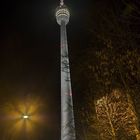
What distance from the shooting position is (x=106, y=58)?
16.9 m

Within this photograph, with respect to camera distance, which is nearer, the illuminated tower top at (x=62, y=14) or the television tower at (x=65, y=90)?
the television tower at (x=65, y=90)

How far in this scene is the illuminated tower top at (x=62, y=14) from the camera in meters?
71.9

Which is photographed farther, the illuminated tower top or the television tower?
the illuminated tower top

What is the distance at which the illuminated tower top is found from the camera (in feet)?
236

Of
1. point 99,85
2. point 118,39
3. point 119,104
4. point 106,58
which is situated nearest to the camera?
point 118,39

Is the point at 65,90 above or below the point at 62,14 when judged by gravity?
below

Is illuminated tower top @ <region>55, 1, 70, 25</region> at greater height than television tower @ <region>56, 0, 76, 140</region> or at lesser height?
greater

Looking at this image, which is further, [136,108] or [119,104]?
[119,104]

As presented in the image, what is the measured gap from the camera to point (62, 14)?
71875 millimetres

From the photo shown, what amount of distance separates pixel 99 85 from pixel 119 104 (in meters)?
2.82

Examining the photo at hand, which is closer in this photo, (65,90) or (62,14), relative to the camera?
(65,90)

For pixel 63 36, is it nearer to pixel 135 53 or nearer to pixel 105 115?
pixel 105 115

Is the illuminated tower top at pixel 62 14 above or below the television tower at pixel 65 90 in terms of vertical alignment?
above

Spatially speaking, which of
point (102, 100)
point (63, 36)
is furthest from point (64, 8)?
point (102, 100)
